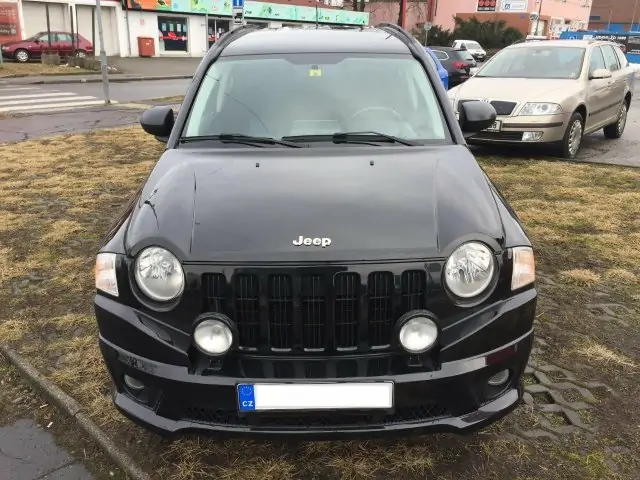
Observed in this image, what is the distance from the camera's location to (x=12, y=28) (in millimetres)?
34062

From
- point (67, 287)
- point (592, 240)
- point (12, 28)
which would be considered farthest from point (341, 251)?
point (12, 28)

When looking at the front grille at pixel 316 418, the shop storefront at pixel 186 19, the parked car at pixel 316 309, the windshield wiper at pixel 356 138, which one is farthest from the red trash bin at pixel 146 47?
the front grille at pixel 316 418

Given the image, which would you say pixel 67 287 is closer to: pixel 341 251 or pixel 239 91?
pixel 239 91

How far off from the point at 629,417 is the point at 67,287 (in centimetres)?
385

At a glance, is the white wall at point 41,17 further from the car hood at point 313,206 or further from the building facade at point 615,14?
the building facade at point 615,14

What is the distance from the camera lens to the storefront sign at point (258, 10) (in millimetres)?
40875

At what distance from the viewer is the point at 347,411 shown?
2164mm

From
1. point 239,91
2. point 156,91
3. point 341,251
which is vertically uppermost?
point 239,91

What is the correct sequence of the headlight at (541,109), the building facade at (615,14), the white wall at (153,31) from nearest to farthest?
the headlight at (541,109) → the white wall at (153,31) → the building facade at (615,14)

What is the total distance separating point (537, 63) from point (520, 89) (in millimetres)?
1128

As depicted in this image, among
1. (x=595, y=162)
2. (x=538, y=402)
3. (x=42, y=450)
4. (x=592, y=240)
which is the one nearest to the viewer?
(x=42, y=450)

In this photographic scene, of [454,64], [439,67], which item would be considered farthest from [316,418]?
[454,64]

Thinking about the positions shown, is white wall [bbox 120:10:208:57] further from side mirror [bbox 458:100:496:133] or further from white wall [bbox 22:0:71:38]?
side mirror [bbox 458:100:496:133]

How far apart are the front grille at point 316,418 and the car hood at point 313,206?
595 mm
